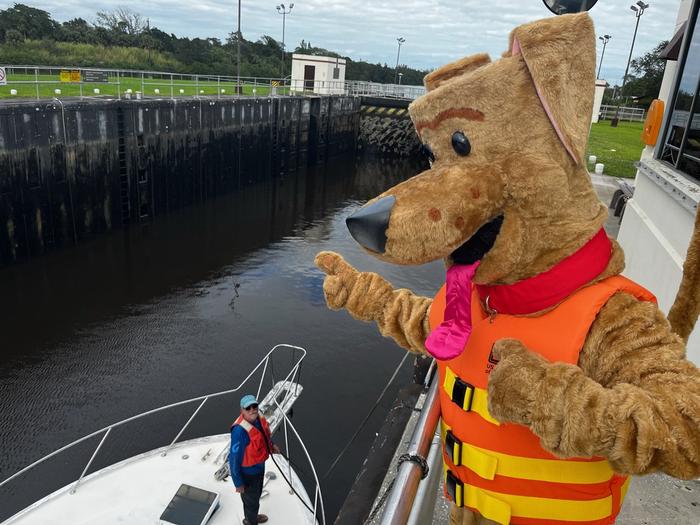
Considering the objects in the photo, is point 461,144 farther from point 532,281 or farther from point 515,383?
point 515,383

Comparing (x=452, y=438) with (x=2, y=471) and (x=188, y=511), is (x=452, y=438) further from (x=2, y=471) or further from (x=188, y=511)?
(x=2, y=471)

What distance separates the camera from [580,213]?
1789 millimetres

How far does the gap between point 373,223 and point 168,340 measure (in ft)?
32.0

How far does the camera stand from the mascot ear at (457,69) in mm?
1932

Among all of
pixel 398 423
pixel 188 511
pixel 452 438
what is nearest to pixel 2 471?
pixel 188 511

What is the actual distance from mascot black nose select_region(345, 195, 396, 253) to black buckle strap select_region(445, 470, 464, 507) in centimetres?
105

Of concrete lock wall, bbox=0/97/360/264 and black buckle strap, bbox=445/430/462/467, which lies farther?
concrete lock wall, bbox=0/97/360/264

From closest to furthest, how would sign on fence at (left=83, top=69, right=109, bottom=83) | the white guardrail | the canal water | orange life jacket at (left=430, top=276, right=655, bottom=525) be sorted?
orange life jacket at (left=430, top=276, right=655, bottom=525), the canal water, sign on fence at (left=83, top=69, right=109, bottom=83), the white guardrail

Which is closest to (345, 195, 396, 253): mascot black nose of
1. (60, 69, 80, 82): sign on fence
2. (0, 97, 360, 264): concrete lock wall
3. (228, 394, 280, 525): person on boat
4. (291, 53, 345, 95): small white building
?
(228, 394, 280, 525): person on boat

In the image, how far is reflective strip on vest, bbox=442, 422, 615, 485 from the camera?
184 centimetres

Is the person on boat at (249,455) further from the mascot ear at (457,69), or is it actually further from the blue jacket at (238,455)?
the mascot ear at (457,69)

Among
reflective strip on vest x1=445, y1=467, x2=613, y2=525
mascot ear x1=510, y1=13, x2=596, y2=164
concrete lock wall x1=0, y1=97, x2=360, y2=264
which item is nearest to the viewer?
mascot ear x1=510, y1=13, x2=596, y2=164

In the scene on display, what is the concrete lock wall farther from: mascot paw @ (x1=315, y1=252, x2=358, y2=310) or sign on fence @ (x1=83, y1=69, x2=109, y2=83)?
mascot paw @ (x1=315, y1=252, x2=358, y2=310)

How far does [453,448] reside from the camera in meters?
2.07
